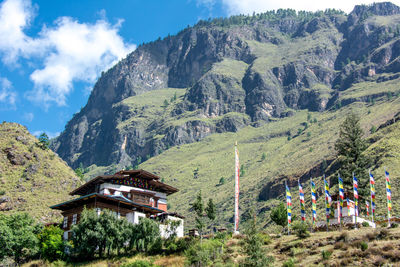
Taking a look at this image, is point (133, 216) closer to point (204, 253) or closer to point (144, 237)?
point (144, 237)

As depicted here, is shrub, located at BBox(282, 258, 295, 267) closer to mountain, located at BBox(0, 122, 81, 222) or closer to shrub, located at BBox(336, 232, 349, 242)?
shrub, located at BBox(336, 232, 349, 242)

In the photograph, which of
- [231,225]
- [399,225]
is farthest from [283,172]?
[399,225]

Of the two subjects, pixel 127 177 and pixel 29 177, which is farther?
pixel 29 177

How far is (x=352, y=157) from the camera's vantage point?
72125mm

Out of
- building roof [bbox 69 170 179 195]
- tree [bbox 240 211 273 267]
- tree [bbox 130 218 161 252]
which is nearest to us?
tree [bbox 240 211 273 267]

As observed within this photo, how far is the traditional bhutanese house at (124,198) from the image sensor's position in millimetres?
61156

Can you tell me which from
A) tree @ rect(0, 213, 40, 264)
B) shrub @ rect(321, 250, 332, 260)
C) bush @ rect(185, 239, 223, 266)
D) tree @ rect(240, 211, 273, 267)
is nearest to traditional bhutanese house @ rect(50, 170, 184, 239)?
tree @ rect(0, 213, 40, 264)

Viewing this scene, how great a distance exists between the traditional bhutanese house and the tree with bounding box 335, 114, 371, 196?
2622 cm

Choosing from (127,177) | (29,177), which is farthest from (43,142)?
(127,177)

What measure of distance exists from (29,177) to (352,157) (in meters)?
71.1

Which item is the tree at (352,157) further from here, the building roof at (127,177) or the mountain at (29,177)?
the mountain at (29,177)

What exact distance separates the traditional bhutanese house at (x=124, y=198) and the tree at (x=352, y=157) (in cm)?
2622

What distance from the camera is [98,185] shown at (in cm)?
7000

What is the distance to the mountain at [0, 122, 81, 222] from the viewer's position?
94.2 m
